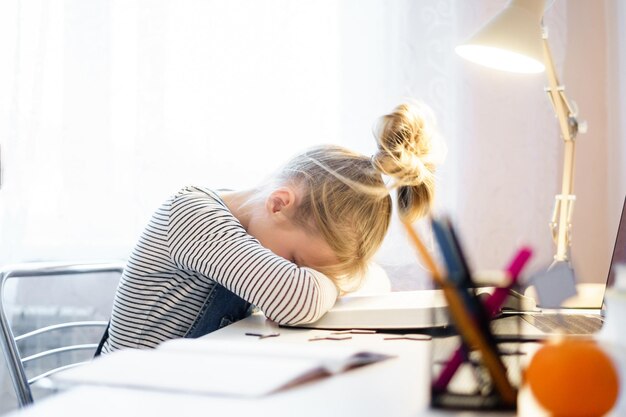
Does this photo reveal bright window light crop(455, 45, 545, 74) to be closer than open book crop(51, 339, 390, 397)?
No

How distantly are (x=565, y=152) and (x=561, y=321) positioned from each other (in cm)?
43

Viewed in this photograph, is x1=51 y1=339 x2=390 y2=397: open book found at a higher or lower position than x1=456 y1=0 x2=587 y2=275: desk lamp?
lower

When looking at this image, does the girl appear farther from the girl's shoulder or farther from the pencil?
the pencil

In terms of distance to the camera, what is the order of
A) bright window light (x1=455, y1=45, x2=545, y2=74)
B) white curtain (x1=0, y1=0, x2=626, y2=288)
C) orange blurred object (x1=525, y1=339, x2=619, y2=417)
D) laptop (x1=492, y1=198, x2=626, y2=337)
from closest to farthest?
1. orange blurred object (x1=525, y1=339, x2=619, y2=417)
2. laptop (x1=492, y1=198, x2=626, y2=337)
3. bright window light (x1=455, y1=45, x2=545, y2=74)
4. white curtain (x1=0, y1=0, x2=626, y2=288)

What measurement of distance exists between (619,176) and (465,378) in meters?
1.46

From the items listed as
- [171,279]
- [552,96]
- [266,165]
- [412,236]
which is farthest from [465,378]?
[266,165]

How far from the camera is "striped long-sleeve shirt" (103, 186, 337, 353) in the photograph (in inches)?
37.8

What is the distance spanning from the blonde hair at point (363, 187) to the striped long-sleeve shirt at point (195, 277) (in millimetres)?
130

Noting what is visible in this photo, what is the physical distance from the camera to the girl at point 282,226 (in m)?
1.09

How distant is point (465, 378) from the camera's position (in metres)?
0.54

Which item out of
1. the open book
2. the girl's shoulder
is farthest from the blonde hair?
the open book

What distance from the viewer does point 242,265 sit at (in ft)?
3.20

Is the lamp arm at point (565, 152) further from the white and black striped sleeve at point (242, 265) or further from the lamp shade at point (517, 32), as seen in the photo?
the white and black striped sleeve at point (242, 265)

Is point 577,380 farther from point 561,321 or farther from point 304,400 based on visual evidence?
point 561,321
